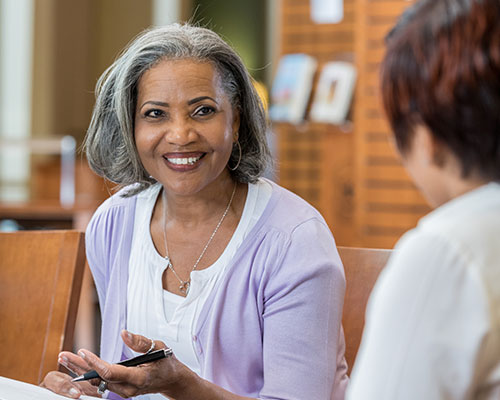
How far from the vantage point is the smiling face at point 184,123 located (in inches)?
63.7

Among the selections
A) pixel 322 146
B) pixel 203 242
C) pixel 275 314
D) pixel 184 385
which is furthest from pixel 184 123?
pixel 322 146

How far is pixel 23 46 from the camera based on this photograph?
Result: 7129 mm

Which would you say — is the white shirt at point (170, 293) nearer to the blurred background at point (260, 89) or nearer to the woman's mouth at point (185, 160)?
the woman's mouth at point (185, 160)

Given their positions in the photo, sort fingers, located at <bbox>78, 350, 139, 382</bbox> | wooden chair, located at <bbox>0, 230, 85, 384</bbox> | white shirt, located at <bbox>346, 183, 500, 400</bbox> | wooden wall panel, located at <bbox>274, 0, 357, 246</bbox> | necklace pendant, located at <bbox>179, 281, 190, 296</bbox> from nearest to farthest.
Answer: white shirt, located at <bbox>346, 183, 500, 400</bbox> < fingers, located at <bbox>78, 350, 139, 382</bbox> < necklace pendant, located at <bbox>179, 281, 190, 296</bbox> < wooden chair, located at <bbox>0, 230, 85, 384</bbox> < wooden wall panel, located at <bbox>274, 0, 357, 246</bbox>

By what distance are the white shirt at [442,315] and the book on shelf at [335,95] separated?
13.8 feet

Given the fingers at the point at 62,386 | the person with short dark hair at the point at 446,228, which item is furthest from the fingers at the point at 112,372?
the person with short dark hair at the point at 446,228

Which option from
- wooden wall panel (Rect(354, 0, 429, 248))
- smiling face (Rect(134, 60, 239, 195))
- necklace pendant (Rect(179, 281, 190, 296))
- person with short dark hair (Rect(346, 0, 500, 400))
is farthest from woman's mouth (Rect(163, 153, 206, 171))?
wooden wall panel (Rect(354, 0, 429, 248))

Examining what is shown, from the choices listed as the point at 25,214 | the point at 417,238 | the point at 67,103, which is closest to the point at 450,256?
the point at 417,238

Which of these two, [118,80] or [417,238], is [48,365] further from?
[417,238]

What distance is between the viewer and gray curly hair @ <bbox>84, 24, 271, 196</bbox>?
166 centimetres

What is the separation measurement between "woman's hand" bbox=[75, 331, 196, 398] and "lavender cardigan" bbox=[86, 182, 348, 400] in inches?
8.4

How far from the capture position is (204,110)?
1642mm

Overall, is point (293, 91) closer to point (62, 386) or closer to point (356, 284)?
point (356, 284)

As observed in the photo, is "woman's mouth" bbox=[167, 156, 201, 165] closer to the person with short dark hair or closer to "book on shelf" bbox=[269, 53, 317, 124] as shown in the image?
the person with short dark hair
